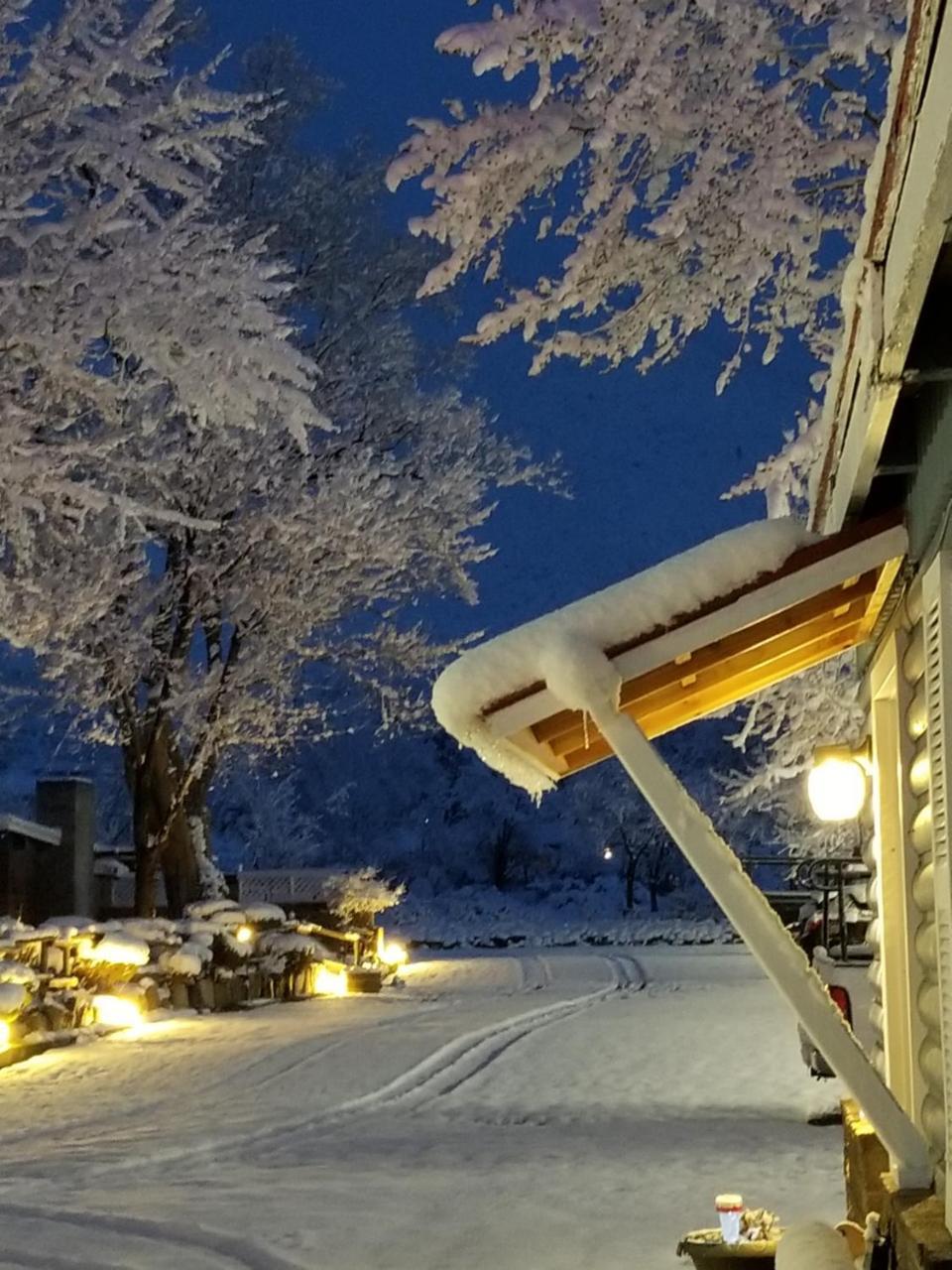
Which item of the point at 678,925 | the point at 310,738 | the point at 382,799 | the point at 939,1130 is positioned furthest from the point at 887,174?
the point at 382,799

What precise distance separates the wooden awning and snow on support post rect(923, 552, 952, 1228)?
0.48 metres

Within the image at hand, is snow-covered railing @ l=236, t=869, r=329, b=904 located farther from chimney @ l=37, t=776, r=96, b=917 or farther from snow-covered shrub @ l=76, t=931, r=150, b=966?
snow-covered shrub @ l=76, t=931, r=150, b=966

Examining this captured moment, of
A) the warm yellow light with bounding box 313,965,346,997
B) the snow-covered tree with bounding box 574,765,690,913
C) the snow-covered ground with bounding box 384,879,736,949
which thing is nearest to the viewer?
the warm yellow light with bounding box 313,965,346,997

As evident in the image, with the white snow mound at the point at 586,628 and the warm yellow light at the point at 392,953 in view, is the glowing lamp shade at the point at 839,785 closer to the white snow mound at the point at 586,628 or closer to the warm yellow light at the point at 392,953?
the white snow mound at the point at 586,628

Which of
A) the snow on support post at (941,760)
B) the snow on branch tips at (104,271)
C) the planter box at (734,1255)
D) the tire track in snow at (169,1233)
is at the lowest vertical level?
the tire track in snow at (169,1233)

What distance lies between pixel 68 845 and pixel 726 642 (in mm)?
20788

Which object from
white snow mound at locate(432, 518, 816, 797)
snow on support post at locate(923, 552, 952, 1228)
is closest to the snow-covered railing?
white snow mound at locate(432, 518, 816, 797)

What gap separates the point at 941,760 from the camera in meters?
4.19

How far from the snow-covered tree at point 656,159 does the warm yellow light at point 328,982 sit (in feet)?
49.3

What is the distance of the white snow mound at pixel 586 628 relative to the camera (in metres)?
4.47

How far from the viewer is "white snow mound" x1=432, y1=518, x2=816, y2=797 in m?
4.47

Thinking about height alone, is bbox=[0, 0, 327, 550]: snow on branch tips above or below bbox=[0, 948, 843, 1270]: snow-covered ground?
above

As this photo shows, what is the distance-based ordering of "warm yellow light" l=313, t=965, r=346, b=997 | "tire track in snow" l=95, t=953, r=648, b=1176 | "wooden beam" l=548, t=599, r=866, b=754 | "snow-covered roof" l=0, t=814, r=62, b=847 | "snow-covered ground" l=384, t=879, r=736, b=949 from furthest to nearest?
"snow-covered ground" l=384, t=879, r=736, b=949
"warm yellow light" l=313, t=965, r=346, b=997
"snow-covered roof" l=0, t=814, r=62, b=847
"tire track in snow" l=95, t=953, r=648, b=1176
"wooden beam" l=548, t=599, r=866, b=754

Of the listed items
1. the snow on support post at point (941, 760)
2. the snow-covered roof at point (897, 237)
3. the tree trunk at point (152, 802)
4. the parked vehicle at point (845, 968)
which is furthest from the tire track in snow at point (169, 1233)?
the tree trunk at point (152, 802)
